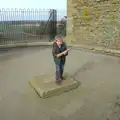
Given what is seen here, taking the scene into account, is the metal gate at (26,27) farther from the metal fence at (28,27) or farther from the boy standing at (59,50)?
the boy standing at (59,50)

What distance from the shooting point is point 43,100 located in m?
4.28

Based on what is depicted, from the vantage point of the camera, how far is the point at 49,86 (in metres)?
4.67

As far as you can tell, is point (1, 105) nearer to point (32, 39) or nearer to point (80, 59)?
point (80, 59)

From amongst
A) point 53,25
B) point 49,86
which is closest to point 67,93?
point 49,86

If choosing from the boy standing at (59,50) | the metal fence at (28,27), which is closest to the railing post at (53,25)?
the metal fence at (28,27)

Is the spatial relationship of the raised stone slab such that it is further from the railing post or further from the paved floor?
the railing post

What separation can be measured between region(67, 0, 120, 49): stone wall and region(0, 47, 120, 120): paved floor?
1.14 metres

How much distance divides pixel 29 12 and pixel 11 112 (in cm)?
835

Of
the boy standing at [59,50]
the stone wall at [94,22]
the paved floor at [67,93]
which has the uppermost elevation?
the stone wall at [94,22]

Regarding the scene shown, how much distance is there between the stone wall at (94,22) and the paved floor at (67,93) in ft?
3.75

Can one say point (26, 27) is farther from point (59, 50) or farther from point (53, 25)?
point (59, 50)

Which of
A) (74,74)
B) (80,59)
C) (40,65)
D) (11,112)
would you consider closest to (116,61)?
(80,59)

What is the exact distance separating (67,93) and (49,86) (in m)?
0.51

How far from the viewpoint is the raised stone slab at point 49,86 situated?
4445 millimetres
